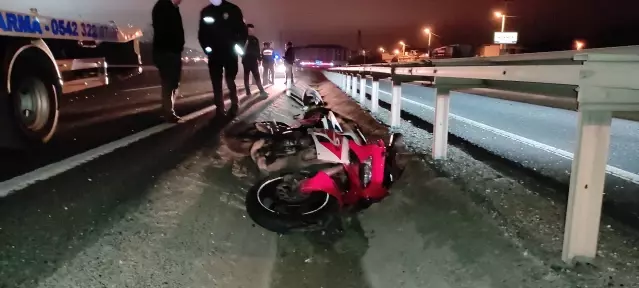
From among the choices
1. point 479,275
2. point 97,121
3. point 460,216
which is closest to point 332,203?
point 460,216

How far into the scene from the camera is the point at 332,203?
4.15 meters

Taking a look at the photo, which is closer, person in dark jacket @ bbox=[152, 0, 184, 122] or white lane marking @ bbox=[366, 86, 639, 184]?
white lane marking @ bbox=[366, 86, 639, 184]

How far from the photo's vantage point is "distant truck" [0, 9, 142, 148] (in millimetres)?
5473

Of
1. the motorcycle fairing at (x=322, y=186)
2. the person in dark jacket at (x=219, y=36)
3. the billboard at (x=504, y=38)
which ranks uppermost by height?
the billboard at (x=504, y=38)

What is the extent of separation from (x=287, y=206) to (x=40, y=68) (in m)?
4.12

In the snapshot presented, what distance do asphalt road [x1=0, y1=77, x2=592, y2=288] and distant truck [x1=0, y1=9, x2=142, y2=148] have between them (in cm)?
165

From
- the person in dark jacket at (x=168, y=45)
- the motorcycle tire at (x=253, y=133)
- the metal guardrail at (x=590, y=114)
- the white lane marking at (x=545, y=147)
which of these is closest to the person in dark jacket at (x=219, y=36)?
the person in dark jacket at (x=168, y=45)

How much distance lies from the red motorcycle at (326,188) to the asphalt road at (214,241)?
0.41 feet

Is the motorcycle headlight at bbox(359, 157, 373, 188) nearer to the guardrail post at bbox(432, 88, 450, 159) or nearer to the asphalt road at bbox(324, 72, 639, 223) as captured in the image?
the guardrail post at bbox(432, 88, 450, 159)

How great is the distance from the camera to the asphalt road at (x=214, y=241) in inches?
115

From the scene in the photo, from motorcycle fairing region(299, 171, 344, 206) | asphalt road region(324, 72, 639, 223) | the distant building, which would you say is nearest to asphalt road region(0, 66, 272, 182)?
motorcycle fairing region(299, 171, 344, 206)

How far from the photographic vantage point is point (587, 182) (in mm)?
2652

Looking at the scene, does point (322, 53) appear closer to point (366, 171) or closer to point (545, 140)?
point (545, 140)

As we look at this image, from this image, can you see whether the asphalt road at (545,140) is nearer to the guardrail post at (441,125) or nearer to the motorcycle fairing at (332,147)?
the guardrail post at (441,125)
